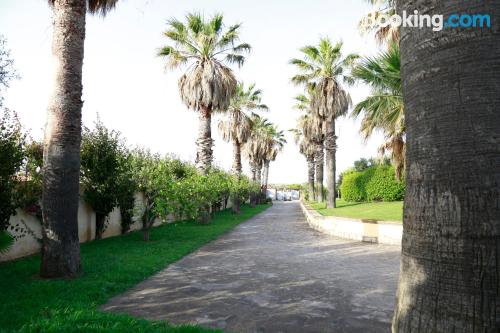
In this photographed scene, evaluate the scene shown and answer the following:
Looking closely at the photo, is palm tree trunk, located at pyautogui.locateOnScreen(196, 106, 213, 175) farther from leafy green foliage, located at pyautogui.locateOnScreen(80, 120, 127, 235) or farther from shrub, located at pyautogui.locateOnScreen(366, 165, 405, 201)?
shrub, located at pyautogui.locateOnScreen(366, 165, 405, 201)

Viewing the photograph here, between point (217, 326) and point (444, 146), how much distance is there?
3481mm

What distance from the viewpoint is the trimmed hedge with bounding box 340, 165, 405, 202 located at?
26.3 m

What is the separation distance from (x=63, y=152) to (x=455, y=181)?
21.8 ft

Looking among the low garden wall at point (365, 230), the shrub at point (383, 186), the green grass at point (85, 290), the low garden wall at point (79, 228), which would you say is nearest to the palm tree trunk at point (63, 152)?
the green grass at point (85, 290)

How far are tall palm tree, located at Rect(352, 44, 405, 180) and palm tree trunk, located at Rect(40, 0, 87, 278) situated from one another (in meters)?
9.88

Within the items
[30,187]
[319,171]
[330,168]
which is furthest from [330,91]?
[30,187]

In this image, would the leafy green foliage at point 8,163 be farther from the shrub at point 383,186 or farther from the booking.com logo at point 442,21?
the shrub at point 383,186

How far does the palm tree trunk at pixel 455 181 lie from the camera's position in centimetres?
168

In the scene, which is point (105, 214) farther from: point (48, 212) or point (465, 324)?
point (465, 324)

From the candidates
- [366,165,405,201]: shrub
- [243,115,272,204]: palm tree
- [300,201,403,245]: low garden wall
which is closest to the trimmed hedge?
[366,165,405,201]: shrub

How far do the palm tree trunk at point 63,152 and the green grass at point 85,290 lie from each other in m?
0.49

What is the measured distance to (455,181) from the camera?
1.74m

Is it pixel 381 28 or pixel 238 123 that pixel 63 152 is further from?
pixel 238 123

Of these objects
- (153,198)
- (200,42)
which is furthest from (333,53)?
(153,198)
